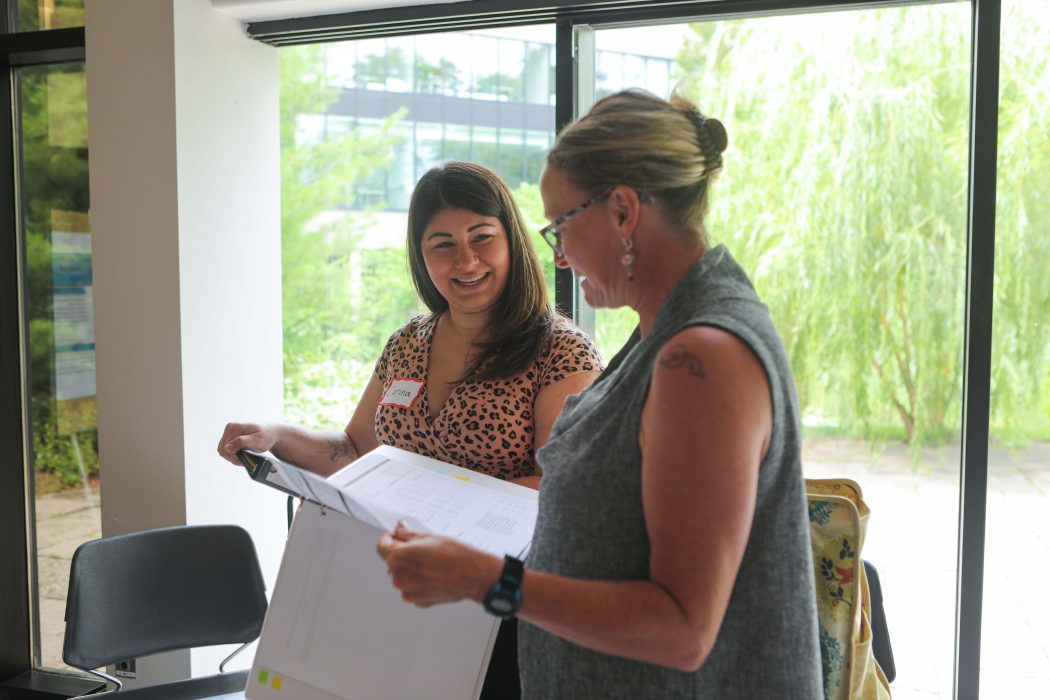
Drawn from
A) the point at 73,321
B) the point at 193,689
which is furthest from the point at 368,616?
the point at 73,321

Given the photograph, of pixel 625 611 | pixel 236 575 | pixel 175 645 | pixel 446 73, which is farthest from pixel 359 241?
pixel 625 611

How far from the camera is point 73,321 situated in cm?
315

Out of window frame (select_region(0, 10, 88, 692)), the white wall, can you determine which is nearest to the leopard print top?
the white wall

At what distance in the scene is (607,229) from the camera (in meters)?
1.09

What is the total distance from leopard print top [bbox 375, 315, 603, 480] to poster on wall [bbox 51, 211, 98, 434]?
Answer: 5.82 ft

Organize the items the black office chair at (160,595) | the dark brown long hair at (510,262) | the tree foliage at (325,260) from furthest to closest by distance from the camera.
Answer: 1. the tree foliage at (325,260)
2. the black office chair at (160,595)
3. the dark brown long hair at (510,262)

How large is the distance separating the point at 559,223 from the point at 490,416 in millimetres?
719

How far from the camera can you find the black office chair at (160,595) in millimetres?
2076

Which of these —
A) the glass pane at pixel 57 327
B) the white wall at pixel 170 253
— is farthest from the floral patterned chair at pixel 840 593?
the glass pane at pixel 57 327

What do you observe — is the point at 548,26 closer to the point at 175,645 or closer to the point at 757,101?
the point at 757,101

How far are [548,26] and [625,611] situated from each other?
6.96 feet

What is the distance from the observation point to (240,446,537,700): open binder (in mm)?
1413

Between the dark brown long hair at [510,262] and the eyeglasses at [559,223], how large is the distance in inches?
24.3

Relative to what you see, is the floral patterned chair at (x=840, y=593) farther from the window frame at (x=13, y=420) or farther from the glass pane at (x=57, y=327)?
the window frame at (x=13, y=420)
